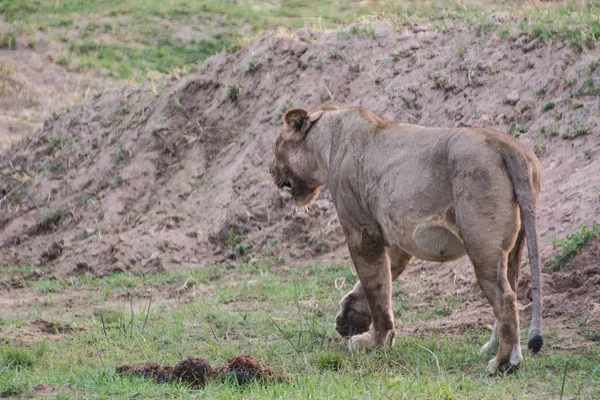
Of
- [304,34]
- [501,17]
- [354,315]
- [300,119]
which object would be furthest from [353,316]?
[304,34]

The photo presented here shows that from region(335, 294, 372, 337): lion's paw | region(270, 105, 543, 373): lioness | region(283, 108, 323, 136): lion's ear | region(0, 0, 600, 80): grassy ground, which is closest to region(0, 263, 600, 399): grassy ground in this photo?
region(335, 294, 372, 337): lion's paw

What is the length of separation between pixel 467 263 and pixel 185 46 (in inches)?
525

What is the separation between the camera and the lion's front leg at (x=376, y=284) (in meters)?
8.19

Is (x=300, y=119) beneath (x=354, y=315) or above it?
above

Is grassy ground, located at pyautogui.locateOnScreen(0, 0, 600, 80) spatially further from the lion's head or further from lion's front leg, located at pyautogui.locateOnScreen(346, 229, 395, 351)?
lion's front leg, located at pyautogui.locateOnScreen(346, 229, 395, 351)

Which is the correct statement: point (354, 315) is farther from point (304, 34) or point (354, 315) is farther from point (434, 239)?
point (304, 34)

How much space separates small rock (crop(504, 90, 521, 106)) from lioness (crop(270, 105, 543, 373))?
374cm

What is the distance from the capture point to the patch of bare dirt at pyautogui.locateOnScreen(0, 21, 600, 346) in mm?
11555

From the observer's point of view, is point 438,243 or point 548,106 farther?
point 548,106

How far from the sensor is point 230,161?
15000 mm

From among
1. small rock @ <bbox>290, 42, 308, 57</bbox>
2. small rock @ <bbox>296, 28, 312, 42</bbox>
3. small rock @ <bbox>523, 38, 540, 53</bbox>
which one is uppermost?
small rock @ <bbox>523, 38, 540, 53</bbox>

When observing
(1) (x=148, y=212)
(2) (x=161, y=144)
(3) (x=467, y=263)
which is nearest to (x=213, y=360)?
(3) (x=467, y=263)

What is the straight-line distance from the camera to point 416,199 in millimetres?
7422

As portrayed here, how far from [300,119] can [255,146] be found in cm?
547
